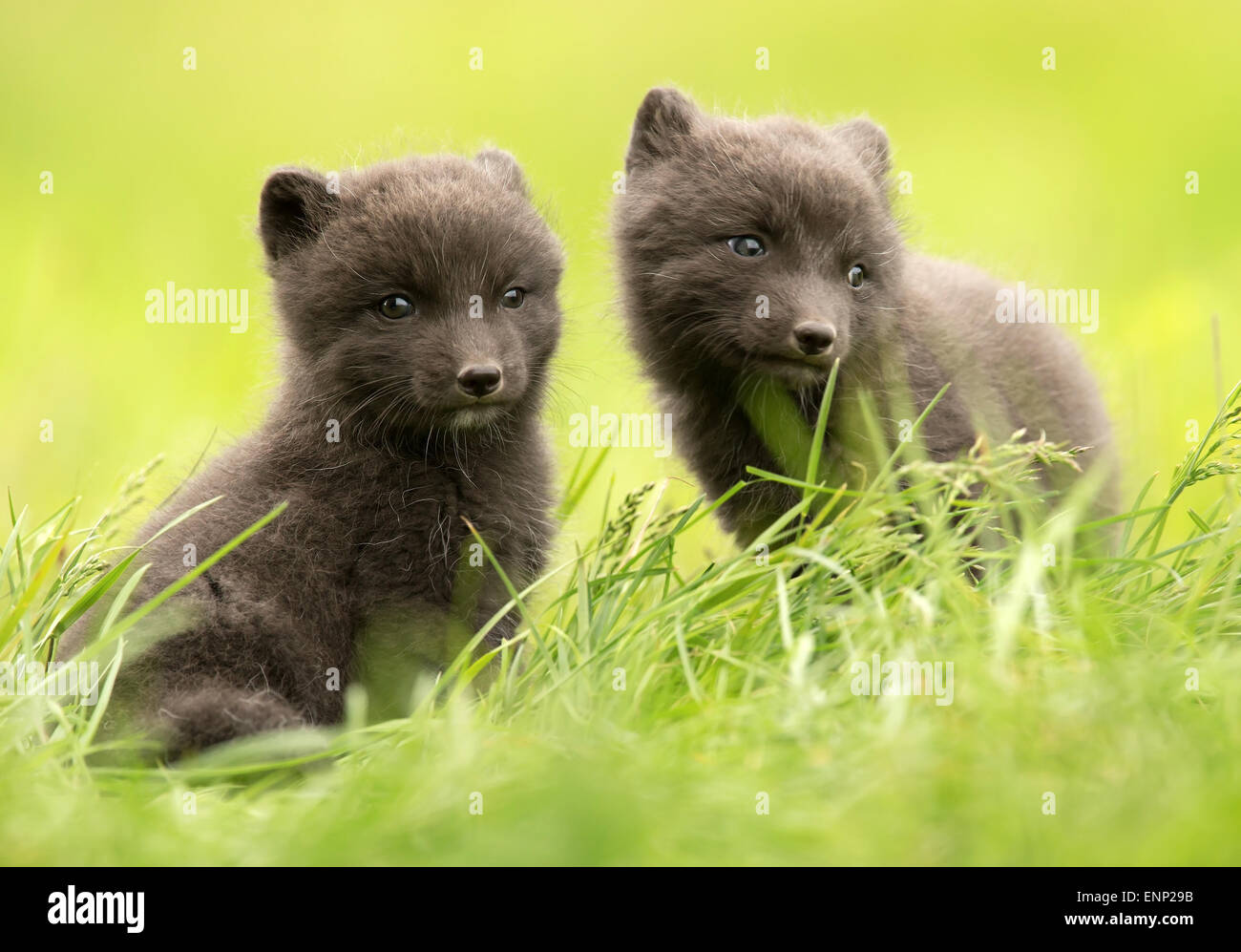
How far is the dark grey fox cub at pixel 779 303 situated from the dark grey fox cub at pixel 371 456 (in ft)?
1.84

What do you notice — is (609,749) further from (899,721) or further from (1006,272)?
(1006,272)

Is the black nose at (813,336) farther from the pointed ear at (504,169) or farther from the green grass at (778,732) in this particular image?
the pointed ear at (504,169)

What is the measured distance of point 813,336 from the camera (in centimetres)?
509

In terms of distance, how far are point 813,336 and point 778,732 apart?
74.7 inches

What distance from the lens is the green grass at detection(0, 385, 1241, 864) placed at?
3.28 metres

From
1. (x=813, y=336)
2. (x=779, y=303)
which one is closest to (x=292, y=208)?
(x=779, y=303)

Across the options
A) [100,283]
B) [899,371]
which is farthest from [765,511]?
[100,283]

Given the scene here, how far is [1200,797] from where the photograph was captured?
3186 mm

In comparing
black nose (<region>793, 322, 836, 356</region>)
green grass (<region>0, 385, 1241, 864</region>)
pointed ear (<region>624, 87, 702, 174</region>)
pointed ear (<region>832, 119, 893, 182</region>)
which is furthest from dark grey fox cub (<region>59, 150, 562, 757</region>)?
pointed ear (<region>832, 119, 893, 182</region>)

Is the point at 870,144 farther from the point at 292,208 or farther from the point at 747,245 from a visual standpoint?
the point at 292,208

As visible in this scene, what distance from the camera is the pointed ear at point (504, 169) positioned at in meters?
5.57

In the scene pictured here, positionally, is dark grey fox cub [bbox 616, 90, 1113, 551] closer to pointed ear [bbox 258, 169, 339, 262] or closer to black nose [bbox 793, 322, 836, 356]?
black nose [bbox 793, 322, 836, 356]

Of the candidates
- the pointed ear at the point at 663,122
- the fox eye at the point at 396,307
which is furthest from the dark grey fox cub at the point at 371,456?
the pointed ear at the point at 663,122
